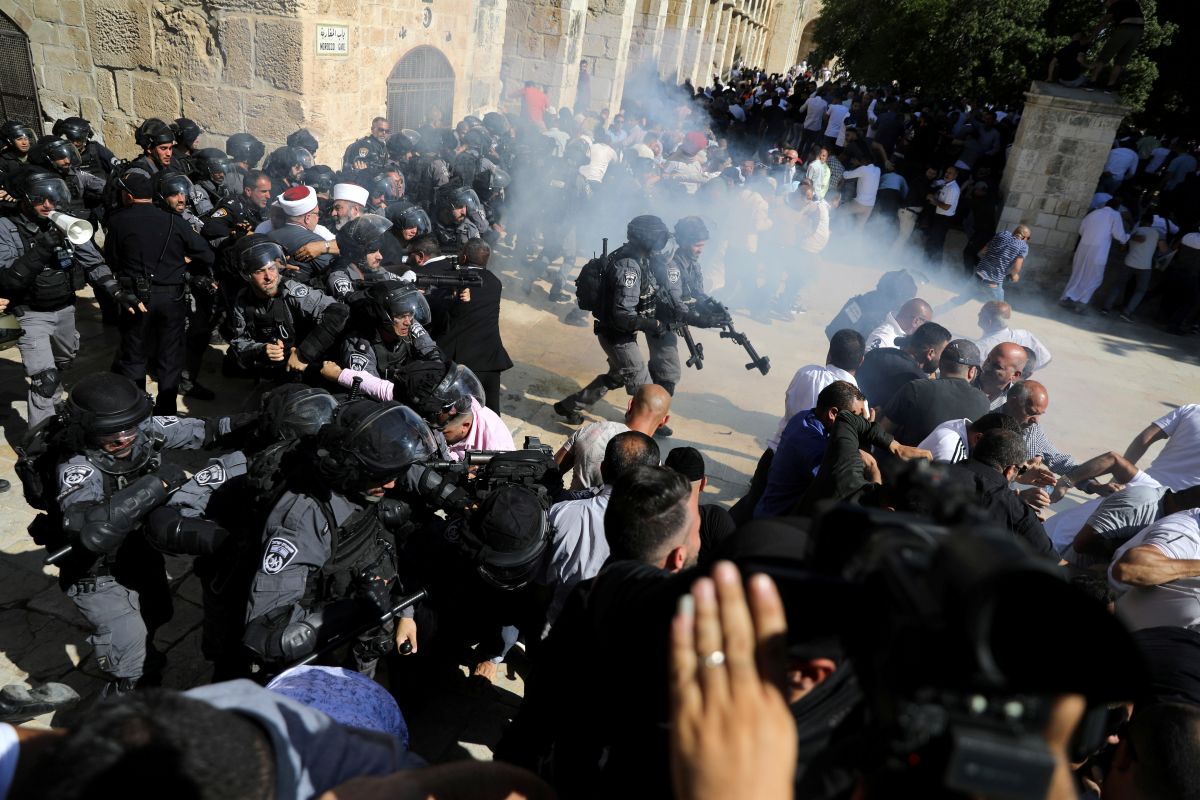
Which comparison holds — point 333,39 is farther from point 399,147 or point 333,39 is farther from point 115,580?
point 115,580

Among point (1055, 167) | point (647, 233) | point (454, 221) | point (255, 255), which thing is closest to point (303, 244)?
point (255, 255)

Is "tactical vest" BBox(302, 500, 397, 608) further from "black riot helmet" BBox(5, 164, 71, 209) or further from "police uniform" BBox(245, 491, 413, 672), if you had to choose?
"black riot helmet" BBox(5, 164, 71, 209)

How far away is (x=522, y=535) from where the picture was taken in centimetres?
262

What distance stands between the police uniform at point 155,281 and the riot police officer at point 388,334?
174 cm

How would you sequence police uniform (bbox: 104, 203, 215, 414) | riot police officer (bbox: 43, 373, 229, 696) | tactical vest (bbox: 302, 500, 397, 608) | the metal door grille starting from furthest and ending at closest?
the metal door grille < police uniform (bbox: 104, 203, 215, 414) < riot police officer (bbox: 43, 373, 229, 696) < tactical vest (bbox: 302, 500, 397, 608)

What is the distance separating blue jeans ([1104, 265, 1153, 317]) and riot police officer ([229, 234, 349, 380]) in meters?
11.1

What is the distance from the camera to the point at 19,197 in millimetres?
5023

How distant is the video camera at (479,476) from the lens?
2920mm

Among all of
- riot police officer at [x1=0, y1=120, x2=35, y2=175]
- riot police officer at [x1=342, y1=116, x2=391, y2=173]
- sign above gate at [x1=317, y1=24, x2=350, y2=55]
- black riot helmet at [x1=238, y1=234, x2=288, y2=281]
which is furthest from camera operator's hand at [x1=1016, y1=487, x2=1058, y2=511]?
riot police officer at [x1=0, y1=120, x2=35, y2=175]

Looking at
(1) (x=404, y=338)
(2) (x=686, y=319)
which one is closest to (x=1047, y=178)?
(2) (x=686, y=319)

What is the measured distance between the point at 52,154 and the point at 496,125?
19.7 feet

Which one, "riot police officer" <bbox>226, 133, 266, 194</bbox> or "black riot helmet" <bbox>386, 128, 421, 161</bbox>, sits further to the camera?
"black riot helmet" <bbox>386, 128, 421, 161</bbox>

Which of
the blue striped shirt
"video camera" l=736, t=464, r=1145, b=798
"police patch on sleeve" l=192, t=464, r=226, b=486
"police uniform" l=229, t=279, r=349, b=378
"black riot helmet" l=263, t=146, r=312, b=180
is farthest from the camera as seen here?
the blue striped shirt

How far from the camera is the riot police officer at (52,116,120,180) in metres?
7.67
